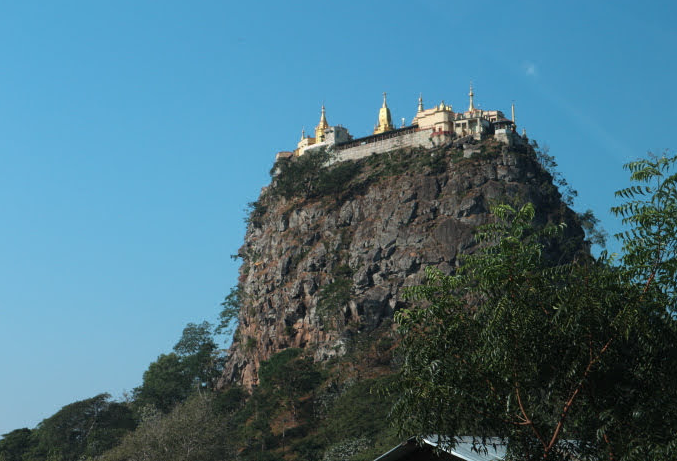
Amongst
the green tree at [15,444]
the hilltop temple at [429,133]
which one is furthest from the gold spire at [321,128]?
the green tree at [15,444]

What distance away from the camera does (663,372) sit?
1669cm

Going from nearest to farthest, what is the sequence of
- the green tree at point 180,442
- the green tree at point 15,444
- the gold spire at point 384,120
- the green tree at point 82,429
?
the green tree at point 180,442 < the green tree at point 82,429 < the green tree at point 15,444 < the gold spire at point 384,120

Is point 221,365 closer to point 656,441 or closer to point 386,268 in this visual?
point 386,268

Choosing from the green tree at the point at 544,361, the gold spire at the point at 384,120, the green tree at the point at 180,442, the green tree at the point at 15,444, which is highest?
the gold spire at the point at 384,120

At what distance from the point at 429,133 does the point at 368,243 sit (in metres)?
16.1

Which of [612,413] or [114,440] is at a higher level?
[114,440]

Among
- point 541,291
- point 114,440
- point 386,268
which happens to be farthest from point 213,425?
point 541,291

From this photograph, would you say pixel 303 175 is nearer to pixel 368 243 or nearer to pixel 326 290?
pixel 368 243

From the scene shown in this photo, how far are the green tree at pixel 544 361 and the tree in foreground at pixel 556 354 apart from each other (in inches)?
1.0

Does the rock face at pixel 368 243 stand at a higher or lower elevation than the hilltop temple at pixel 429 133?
lower

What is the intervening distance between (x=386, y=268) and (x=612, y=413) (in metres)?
71.0

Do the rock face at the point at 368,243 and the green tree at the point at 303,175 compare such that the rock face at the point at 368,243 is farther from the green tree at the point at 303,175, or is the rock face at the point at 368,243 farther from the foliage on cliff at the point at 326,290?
the green tree at the point at 303,175

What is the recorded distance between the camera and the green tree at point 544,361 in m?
16.4

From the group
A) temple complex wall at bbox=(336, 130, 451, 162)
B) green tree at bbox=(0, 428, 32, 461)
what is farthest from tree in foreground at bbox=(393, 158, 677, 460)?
temple complex wall at bbox=(336, 130, 451, 162)
